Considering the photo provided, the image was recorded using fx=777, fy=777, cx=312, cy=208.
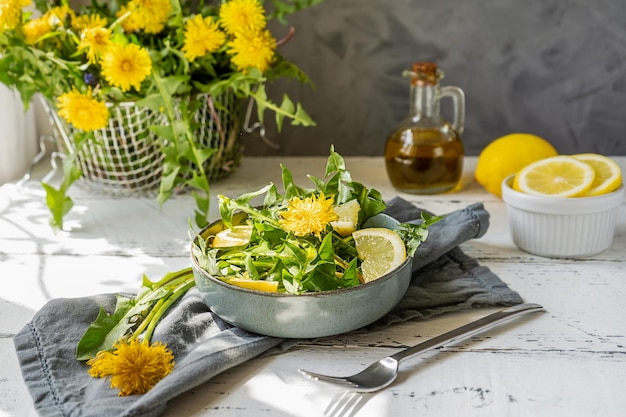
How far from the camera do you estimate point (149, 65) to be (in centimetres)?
110

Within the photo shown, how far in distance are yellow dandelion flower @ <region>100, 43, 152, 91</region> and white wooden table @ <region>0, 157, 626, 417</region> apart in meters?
0.23

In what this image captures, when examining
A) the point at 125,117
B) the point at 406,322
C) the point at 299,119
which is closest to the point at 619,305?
the point at 406,322

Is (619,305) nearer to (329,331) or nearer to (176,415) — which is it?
(329,331)

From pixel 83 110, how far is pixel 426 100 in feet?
1.78

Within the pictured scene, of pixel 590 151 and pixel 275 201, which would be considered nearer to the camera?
pixel 275 201

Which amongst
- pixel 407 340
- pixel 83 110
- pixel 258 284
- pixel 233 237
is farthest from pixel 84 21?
pixel 407 340

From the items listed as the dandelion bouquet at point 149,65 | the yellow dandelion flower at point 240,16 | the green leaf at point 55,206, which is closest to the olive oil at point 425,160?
the dandelion bouquet at point 149,65

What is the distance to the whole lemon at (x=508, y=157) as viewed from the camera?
4.17 feet

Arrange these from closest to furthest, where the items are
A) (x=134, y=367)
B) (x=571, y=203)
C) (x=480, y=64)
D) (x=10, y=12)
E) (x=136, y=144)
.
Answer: (x=134, y=367) → (x=571, y=203) → (x=10, y=12) → (x=136, y=144) → (x=480, y=64)

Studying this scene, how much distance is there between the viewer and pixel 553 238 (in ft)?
3.42

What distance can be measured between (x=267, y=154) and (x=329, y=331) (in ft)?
2.71

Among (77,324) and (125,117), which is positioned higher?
(125,117)

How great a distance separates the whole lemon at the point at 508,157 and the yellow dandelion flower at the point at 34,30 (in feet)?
2.40

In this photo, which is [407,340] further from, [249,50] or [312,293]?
[249,50]
